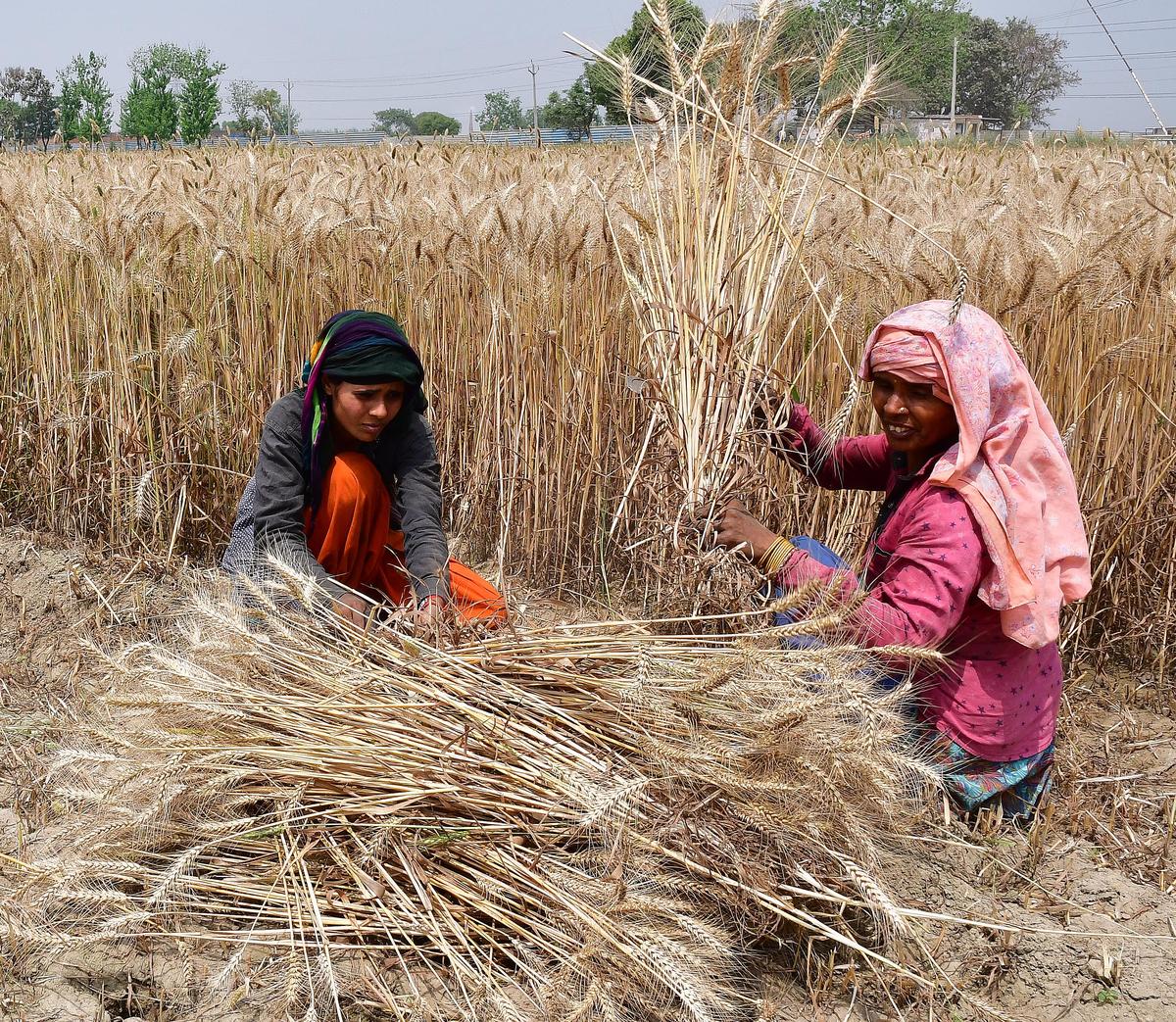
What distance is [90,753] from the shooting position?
5.43ft

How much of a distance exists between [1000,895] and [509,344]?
1.94m

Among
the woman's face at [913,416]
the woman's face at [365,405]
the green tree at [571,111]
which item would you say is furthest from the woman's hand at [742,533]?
the green tree at [571,111]

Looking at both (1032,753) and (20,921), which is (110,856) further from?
(1032,753)

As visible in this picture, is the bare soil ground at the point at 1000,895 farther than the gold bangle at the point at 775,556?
No

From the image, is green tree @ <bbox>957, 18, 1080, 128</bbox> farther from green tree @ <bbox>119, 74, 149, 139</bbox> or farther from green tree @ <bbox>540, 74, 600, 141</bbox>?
green tree @ <bbox>119, 74, 149, 139</bbox>

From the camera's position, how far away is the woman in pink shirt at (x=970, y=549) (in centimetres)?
178

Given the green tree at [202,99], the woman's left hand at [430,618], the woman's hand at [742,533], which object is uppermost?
the green tree at [202,99]

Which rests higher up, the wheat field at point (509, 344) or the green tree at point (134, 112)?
the green tree at point (134, 112)

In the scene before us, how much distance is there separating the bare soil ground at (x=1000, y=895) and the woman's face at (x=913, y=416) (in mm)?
701

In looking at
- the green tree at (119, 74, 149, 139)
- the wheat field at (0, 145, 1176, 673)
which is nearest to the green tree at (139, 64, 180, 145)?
the green tree at (119, 74, 149, 139)

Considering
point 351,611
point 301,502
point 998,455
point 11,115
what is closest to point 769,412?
point 998,455

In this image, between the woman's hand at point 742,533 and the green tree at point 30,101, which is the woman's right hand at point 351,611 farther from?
the green tree at point 30,101

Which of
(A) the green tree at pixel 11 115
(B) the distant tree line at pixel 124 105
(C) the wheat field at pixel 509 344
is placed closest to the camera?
(C) the wheat field at pixel 509 344

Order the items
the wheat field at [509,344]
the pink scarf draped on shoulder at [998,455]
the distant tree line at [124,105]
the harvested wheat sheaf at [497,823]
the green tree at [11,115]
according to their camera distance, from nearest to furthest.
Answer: the harvested wheat sheaf at [497,823] → the pink scarf draped on shoulder at [998,455] → the wheat field at [509,344] → the distant tree line at [124,105] → the green tree at [11,115]
